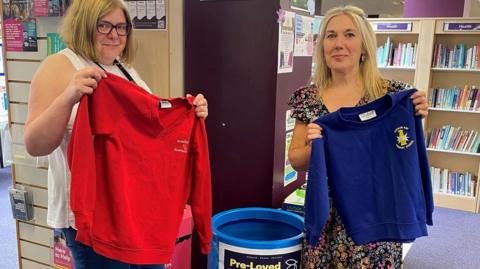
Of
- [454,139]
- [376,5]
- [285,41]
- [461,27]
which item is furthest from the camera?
[376,5]

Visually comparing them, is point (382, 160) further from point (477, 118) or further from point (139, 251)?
point (477, 118)

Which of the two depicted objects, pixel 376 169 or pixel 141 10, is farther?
pixel 141 10

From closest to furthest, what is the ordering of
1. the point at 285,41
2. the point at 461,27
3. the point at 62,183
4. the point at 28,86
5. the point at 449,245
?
the point at 62,183
the point at 285,41
the point at 28,86
the point at 449,245
the point at 461,27

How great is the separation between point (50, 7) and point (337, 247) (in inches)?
81.9

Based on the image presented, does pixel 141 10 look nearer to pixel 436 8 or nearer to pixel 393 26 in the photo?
pixel 393 26

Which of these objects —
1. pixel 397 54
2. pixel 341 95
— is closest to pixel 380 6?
pixel 397 54

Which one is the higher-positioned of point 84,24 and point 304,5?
point 304,5

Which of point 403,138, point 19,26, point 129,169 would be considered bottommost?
point 129,169

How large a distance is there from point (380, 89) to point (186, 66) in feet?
3.91

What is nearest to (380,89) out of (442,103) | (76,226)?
(76,226)

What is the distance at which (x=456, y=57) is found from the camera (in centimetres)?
532

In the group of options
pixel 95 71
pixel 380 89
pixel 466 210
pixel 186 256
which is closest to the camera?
pixel 95 71

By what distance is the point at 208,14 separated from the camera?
240 centimetres

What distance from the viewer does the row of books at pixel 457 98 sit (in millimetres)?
5273
